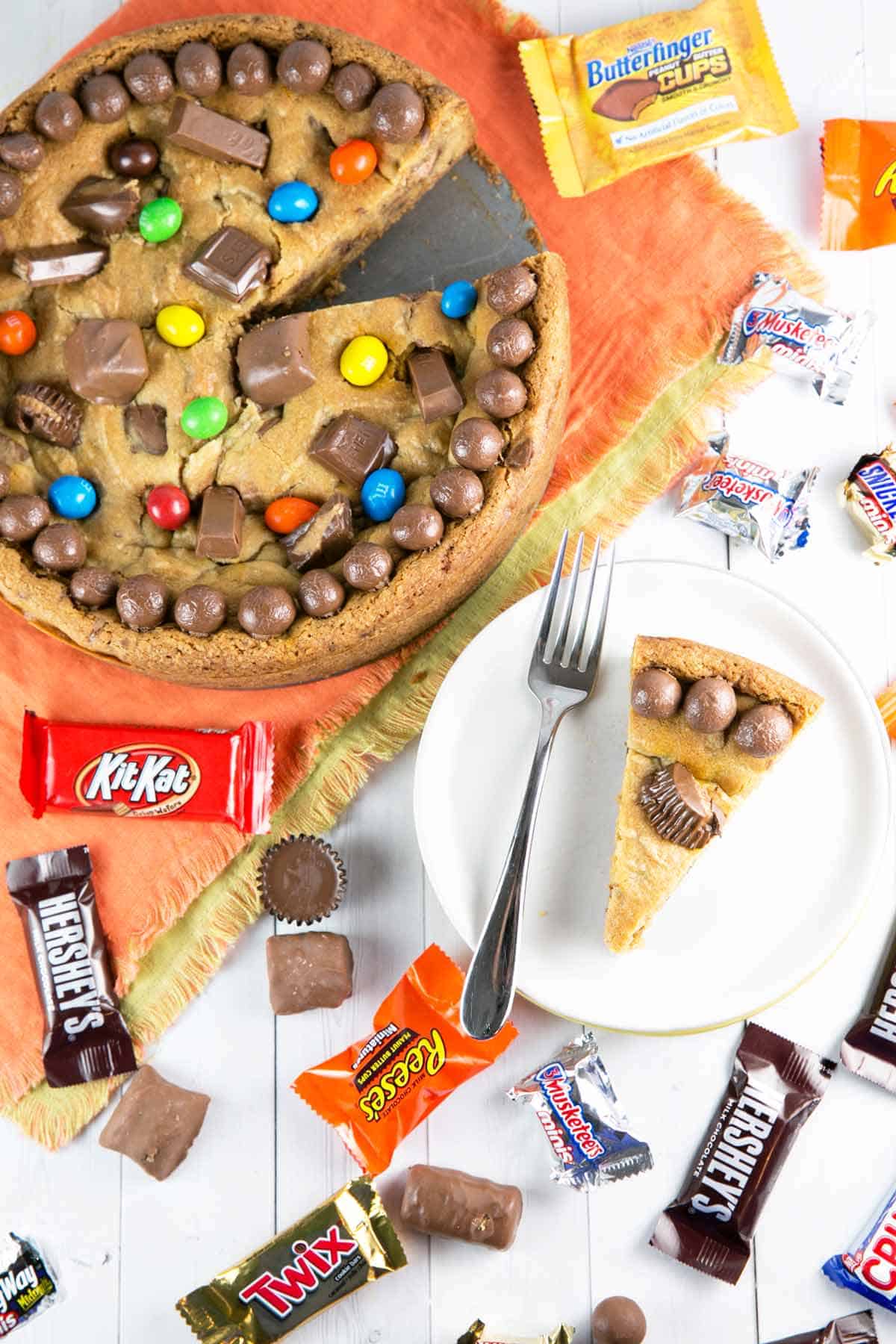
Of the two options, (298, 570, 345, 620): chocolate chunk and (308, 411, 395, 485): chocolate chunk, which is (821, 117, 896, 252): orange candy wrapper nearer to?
(308, 411, 395, 485): chocolate chunk

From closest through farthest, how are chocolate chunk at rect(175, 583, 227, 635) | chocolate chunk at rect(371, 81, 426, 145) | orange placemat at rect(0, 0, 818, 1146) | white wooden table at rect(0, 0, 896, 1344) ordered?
chocolate chunk at rect(175, 583, 227, 635), chocolate chunk at rect(371, 81, 426, 145), white wooden table at rect(0, 0, 896, 1344), orange placemat at rect(0, 0, 818, 1146)

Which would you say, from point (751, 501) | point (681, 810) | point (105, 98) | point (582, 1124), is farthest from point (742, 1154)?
point (105, 98)

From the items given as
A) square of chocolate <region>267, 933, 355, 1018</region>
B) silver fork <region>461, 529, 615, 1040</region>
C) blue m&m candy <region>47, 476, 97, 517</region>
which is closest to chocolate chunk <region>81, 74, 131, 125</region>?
blue m&m candy <region>47, 476, 97, 517</region>

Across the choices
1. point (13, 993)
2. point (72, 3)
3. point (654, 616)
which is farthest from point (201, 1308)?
point (72, 3)

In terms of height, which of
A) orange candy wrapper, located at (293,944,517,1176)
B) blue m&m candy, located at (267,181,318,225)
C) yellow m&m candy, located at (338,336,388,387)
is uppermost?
blue m&m candy, located at (267,181,318,225)

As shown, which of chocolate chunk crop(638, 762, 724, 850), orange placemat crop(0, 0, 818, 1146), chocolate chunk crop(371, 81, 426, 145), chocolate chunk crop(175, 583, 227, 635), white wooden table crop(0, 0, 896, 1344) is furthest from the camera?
orange placemat crop(0, 0, 818, 1146)

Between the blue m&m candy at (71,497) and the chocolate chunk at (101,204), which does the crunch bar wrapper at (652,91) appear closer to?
the chocolate chunk at (101,204)

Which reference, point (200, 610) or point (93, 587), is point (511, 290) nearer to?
point (200, 610)
